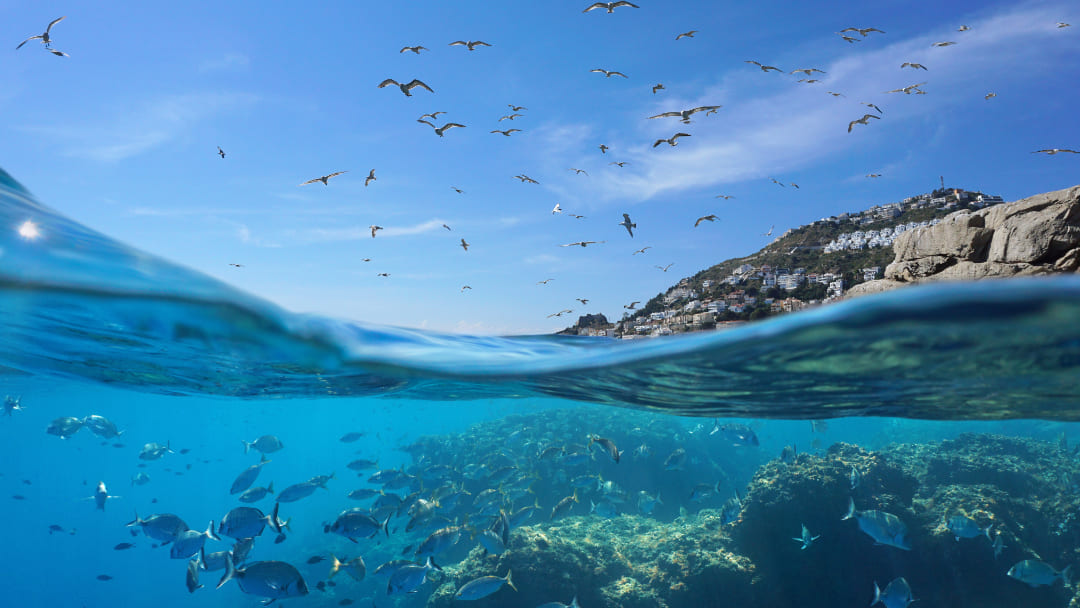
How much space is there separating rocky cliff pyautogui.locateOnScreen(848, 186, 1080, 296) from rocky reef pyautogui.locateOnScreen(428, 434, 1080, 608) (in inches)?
273

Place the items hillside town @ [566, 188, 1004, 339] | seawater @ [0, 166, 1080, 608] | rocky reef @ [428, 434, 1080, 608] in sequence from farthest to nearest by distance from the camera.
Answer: rocky reef @ [428, 434, 1080, 608] → hillside town @ [566, 188, 1004, 339] → seawater @ [0, 166, 1080, 608]

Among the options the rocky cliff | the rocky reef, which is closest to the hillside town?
Answer: the rocky cliff

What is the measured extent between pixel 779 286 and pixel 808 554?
7659mm

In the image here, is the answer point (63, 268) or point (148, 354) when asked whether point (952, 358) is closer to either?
point (63, 268)

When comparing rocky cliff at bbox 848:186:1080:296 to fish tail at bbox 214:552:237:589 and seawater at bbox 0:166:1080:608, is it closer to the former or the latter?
seawater at bbox 0:166:1080:608

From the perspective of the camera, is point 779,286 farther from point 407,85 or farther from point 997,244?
point 407,85

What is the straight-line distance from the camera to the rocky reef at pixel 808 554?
11883 millimetres

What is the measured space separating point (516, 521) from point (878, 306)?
28.4ft

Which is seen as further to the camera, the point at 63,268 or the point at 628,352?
the point at 628,352

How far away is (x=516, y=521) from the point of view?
34.9 feet

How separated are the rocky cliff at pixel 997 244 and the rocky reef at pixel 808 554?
6929 millimetres

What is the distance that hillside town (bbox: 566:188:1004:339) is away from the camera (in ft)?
31.3

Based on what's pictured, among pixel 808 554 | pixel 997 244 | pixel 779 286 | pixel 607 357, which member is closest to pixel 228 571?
pixel 607 357

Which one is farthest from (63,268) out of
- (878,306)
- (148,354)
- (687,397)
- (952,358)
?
(952,358)
